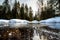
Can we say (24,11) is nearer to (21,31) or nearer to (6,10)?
(6,10)

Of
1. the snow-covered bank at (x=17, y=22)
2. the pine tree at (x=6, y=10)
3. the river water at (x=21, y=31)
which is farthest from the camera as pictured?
the pine tree at (x=6, y=10)

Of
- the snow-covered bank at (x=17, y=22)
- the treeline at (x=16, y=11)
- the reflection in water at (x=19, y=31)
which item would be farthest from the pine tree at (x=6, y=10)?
the reflection in water at (x=19, y=31)

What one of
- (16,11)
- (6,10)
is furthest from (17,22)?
(6,10)

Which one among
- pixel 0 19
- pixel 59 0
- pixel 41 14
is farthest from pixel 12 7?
pixel 59 0

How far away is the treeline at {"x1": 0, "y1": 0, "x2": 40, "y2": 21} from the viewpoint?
2.63 meters

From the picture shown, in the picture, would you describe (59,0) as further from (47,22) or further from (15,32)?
(15,32)

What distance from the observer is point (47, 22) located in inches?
103

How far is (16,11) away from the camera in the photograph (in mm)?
2689

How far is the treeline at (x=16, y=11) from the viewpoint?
103 inches

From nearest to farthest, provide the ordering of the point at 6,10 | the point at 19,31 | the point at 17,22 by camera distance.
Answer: the point at 19,31 → the point at 17,22 → the point at 6,10

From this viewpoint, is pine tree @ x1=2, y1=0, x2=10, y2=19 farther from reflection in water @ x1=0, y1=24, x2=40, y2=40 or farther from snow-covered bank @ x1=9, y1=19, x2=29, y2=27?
reflection in water @ x1=0, y1=24, x2=40, y2=40

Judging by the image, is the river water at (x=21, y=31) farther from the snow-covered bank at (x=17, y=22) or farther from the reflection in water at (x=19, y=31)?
the snow-covered bank at (x=17, y=22)

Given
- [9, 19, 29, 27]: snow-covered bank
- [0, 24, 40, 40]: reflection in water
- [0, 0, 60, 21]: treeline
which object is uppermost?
[0, 0, 60, 21]: treeline

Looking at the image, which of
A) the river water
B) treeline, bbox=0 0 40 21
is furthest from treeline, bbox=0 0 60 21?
the river water
